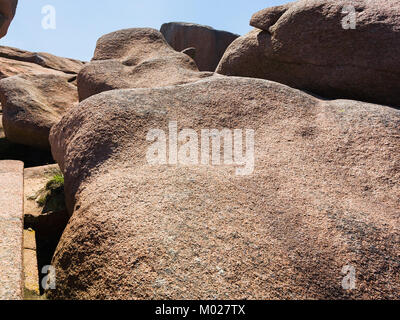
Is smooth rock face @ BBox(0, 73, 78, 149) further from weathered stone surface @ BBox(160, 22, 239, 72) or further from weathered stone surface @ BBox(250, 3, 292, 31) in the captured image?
weathered stone surface @ BBox(160, 22, 239, 72)

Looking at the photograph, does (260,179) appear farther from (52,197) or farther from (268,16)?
(268,16)

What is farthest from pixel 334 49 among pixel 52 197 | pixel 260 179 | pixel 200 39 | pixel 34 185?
pixel 200 39

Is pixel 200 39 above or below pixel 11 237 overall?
above

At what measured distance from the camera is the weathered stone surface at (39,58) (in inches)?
538

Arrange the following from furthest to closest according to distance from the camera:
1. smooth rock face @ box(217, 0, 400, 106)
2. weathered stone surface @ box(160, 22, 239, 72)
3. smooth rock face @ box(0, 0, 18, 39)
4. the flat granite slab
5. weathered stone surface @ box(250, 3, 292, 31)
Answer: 1. weathered stone surface @ box(160, 22, 239, 72)
2. smooth rock face @ box(0, 0, 18, 39)
3. weathered stone surface @ box(250, 3, 292, 31)
4. smooth rock face @ box(217, 0, 400, 106)
5. the flat granite slab

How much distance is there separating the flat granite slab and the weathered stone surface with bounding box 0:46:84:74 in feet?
33.0

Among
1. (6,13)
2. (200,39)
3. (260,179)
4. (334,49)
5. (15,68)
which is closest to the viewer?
(260,179)

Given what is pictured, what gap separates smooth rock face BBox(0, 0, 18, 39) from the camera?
47.8ft

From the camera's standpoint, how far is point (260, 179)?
3523mm

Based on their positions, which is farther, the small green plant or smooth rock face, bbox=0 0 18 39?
smooth rock face, bbox=0 0 18 39

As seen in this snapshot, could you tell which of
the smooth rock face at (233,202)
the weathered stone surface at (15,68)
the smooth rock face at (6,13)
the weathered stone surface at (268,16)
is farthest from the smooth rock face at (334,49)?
the smooth rock face at (6,13)

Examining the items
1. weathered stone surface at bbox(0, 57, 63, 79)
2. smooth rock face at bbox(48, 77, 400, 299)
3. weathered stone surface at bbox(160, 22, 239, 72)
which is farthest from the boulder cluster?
weathered stone surface at bbox(160, 22, 239, 72)

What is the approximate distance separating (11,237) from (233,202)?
6.32ft
